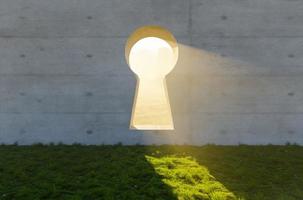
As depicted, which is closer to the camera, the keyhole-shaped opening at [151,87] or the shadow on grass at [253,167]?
the shadow on grass at [253,167]

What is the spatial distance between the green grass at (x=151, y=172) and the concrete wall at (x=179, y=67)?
1.30 feet

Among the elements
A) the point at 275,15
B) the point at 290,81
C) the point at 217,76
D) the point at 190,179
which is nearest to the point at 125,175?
the point at 190,179

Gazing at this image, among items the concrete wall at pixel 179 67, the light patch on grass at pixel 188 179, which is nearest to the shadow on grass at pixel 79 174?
the light patch on grass at pixel 188 179

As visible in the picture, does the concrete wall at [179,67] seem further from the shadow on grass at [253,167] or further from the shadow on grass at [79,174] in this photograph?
the shadow on grass at [79,174]

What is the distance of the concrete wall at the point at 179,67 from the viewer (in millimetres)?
6398

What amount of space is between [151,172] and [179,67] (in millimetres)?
2147

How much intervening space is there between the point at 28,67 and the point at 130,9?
79.7 inches

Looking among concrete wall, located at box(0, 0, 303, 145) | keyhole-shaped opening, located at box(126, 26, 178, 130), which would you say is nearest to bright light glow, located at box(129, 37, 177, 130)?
keyhole-shaped opening, located at box(126, 26, 178, 130)

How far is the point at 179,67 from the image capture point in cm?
643

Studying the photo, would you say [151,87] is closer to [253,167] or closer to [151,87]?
[151,87]

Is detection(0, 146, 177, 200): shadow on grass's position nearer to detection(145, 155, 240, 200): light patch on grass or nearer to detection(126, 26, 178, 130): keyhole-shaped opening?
detection(145, 155, 240, 200): light patch on grass

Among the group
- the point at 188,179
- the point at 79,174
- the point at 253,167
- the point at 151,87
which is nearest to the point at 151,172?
the point at 188,179

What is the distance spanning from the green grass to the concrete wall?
1.30 ft

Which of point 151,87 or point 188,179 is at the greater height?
point 151,87
